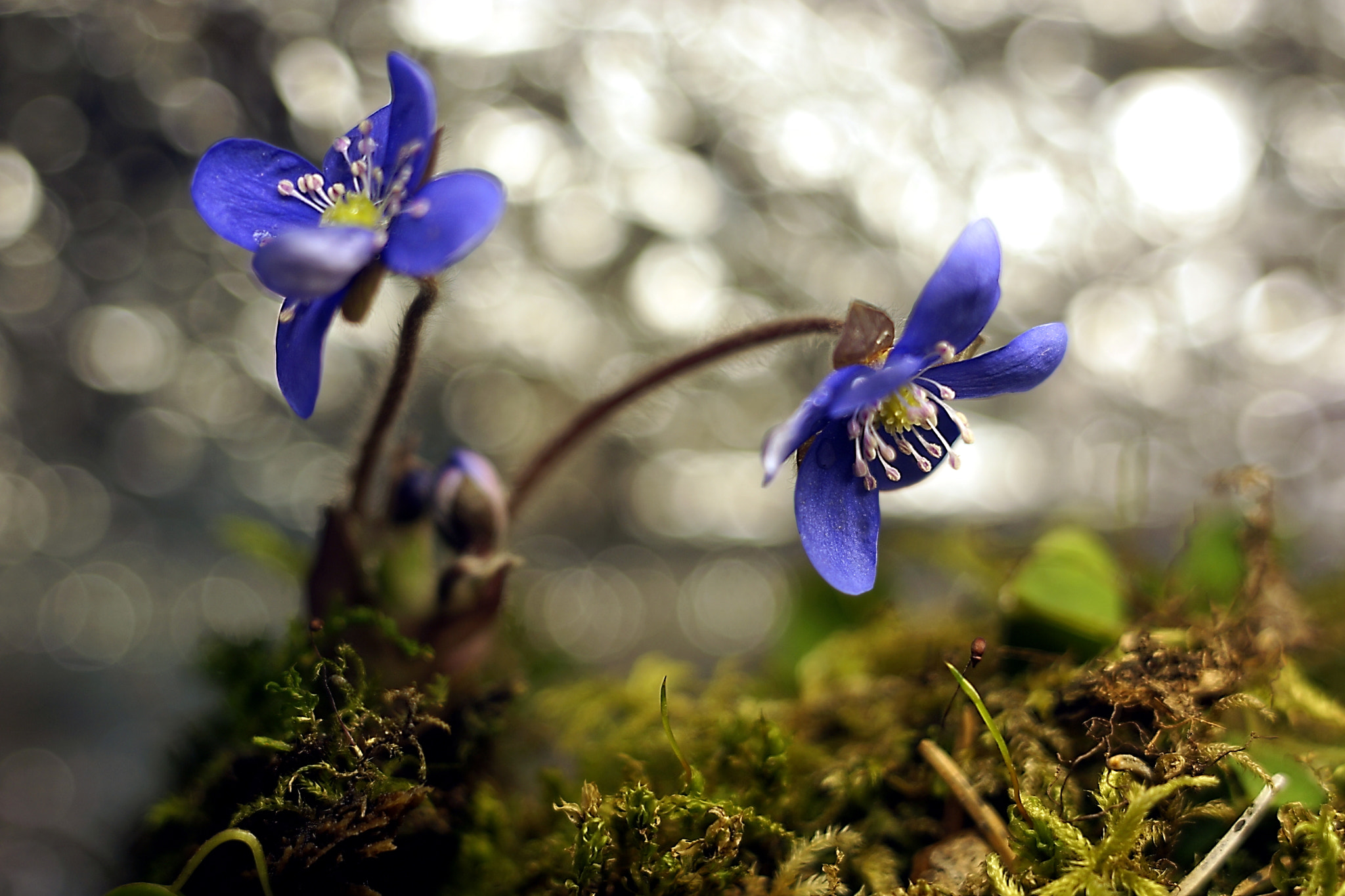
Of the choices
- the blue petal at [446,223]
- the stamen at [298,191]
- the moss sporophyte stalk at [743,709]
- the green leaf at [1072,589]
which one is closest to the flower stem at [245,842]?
the moss sporophyte stalk at [743,709]

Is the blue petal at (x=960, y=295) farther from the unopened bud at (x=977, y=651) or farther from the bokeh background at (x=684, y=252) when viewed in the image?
the bokeh background at (x=684, y=252)

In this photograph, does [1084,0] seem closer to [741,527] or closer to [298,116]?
[741,527]

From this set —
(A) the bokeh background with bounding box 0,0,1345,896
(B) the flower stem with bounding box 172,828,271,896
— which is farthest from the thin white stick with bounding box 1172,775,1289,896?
(A) the bokeh background with bounding box 0,0,1345,896

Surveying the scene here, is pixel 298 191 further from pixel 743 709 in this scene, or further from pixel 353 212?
pixel 743 709

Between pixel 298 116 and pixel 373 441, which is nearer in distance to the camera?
pixel 373 441

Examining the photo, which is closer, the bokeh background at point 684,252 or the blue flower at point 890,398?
the blue flower at point 890,398

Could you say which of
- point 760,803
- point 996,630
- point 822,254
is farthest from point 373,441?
point 822,254

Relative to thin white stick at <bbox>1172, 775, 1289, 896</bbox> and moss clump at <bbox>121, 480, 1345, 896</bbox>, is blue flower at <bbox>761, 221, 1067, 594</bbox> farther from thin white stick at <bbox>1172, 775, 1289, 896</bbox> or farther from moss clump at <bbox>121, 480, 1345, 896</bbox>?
thin white stick at <bbox>1172, 775, 1289, 896</bbox>
